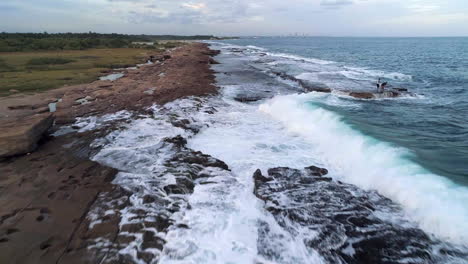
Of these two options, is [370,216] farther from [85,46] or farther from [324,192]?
[85,46]

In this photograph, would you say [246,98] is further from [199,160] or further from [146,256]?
[146,256]

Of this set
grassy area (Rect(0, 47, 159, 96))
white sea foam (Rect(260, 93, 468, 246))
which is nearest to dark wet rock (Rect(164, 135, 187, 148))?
white sea foam (Rect(260, 93, 468, 246))

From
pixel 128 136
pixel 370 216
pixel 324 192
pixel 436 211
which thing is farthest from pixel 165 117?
pixel 436 211

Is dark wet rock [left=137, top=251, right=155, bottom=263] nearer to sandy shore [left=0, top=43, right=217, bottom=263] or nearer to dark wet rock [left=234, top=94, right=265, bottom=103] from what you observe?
sandy shore [left=0, top=43, right=217, bottom=263]

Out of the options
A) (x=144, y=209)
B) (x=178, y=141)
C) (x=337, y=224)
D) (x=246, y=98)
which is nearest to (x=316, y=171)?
(x=337, y=224)

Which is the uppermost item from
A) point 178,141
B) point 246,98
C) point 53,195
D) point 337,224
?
point 246,98

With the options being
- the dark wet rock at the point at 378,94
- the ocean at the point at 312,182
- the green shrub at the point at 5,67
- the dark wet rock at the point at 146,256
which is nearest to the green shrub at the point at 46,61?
the green shrub at the point at 5,67
